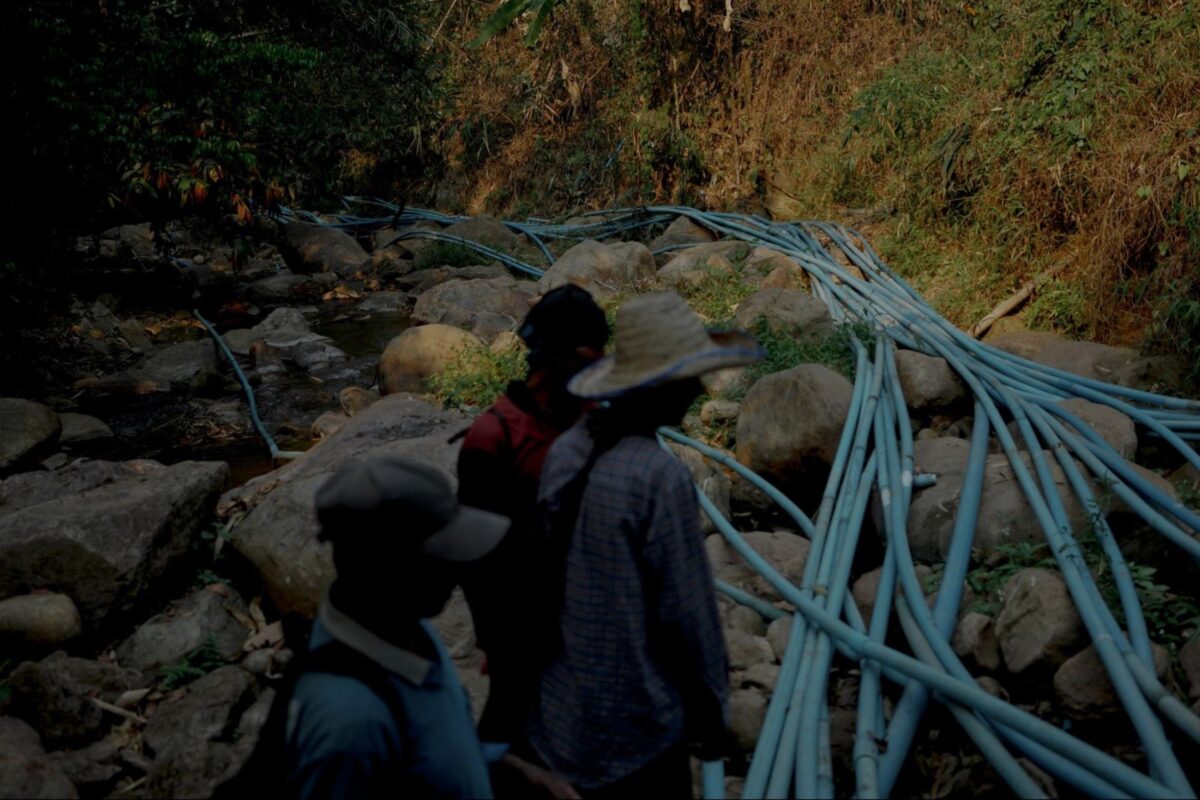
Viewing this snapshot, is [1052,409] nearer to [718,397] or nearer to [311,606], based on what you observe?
[718,397]

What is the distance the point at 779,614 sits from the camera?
326cm

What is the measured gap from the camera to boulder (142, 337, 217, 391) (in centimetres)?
783

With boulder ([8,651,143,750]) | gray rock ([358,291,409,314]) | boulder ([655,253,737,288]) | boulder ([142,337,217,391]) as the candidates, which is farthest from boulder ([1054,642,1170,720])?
gray rock ([358,291,409,314])

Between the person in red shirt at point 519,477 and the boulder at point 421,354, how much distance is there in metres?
4.29

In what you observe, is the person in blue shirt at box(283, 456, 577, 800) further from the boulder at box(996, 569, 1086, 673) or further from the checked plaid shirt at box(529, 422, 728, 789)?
the boulder at box(996, 569, 1086, 673)

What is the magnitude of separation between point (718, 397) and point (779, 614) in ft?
7.62

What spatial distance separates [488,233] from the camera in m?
11.1

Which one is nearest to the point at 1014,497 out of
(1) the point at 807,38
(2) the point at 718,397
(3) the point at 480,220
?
(2) the point at 718,397

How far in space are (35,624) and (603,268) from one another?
18.0ft

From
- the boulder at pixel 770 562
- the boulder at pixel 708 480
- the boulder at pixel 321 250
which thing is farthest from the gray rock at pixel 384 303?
the boulder at pixel 770 562

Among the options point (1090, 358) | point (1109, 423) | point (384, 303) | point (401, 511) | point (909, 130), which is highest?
point (909, 130)

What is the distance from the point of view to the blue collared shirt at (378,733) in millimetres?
1140

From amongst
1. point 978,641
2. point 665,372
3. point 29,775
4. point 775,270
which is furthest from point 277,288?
point 665,372

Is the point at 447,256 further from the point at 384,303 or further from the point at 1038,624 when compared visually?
the point at 1038,624
